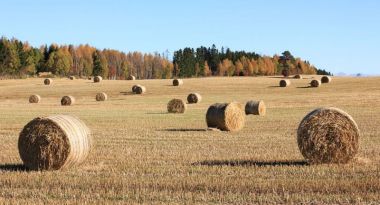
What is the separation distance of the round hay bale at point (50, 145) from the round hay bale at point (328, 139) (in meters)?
5.20

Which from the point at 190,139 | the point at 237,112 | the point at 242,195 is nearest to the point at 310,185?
the point at 242,195

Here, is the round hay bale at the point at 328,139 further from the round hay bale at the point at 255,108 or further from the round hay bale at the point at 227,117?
the round hay bale at the point at 255,108

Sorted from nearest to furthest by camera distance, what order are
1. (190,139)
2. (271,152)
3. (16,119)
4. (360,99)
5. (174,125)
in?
(271,152)
(190,139)
(174,125)
(16,119)
(360,99)

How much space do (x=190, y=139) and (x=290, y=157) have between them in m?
5.72

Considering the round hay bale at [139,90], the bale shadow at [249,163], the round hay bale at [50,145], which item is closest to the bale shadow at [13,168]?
the round hay bale at [50,145]

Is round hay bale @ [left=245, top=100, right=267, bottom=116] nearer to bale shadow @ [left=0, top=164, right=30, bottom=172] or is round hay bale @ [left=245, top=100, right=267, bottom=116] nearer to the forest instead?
bale shadow @ [left=0, top=164, right=30, bottom=172]

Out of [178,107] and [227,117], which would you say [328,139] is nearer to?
[227,117]

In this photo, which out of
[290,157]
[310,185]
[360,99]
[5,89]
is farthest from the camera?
[5,89]

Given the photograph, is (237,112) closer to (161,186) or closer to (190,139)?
(190,139)

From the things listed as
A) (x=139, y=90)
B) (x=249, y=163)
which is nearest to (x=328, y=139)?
(x=249, y=163)

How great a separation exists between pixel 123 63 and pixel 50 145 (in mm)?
153264

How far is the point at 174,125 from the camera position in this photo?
2767 centimetres

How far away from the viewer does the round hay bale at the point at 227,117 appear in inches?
965

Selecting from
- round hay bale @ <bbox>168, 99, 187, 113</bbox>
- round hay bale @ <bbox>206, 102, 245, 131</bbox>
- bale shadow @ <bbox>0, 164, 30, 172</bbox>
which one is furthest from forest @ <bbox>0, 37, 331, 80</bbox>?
bale shadow @ <bbox>0, 164, 30, 172</bbox>
